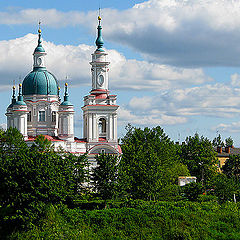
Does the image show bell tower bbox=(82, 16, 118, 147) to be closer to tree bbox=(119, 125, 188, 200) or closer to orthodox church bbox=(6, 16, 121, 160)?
orthodox church bbox=(6, 16, 121, 160)

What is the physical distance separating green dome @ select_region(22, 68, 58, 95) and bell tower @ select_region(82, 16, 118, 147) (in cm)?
436

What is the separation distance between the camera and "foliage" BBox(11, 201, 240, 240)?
1442 inches

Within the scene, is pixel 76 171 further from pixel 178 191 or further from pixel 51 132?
pixel 51 132

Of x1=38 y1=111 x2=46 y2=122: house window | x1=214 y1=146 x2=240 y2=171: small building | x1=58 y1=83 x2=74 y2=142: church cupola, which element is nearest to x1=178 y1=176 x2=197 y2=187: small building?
x1=58 y1=83 x2=74 y2=142: church cupola

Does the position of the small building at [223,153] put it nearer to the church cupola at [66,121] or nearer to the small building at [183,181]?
the small building at [183,181]

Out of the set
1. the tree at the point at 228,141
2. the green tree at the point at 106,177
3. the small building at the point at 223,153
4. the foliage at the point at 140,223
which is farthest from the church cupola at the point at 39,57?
the tree at the point at 228,141

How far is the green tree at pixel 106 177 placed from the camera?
41906 millimetres

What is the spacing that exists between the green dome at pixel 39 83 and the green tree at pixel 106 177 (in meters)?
19.4

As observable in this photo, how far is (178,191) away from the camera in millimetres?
52094

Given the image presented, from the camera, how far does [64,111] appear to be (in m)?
59.4

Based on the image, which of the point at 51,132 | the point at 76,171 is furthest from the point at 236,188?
the point at 51,132

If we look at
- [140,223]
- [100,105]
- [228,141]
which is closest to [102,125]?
[100,105]

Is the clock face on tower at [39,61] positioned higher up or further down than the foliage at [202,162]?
higher up

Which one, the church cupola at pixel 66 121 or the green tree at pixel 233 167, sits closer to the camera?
the church cupola at pixel 66 121
